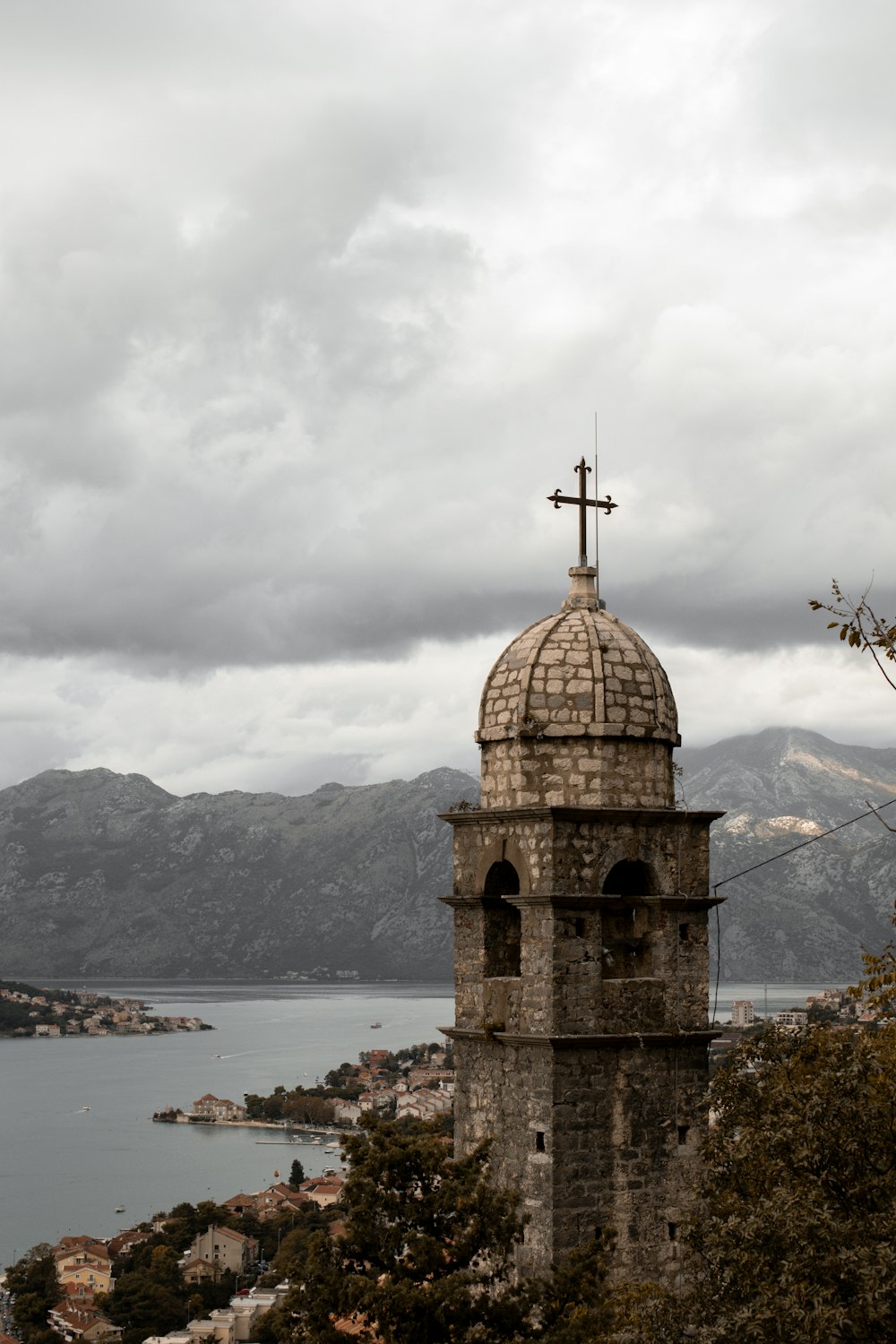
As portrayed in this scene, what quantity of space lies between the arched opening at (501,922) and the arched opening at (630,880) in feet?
2.69

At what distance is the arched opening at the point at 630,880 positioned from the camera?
44.9 feet

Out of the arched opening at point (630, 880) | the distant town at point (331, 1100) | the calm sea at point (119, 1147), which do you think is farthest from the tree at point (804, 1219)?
the distant town at point (331, 1100)

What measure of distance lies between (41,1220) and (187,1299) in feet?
128

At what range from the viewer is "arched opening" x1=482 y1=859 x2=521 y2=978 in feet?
45.9

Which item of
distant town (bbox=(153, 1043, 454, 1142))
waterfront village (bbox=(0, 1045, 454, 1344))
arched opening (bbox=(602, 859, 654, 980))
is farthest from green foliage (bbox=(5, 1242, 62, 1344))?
arched opening (bbox=(602, 859, 654, 980))

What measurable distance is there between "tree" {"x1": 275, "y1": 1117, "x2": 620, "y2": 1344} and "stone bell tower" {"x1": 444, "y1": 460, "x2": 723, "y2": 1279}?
819mm

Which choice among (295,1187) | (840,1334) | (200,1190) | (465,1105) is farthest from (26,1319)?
(840,1334)

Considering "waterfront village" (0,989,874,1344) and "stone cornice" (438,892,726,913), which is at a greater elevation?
"stone cornice" (438,892,726,913)

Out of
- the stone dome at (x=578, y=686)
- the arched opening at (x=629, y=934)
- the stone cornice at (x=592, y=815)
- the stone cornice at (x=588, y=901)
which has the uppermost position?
the stone dome at (x=578, y=686)

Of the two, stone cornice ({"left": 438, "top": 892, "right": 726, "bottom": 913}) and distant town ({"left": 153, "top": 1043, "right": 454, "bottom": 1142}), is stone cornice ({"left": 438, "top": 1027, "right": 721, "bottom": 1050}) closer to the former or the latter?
stone cornice ({"left": 438, "top": 892, "right": 726, "bottom": 913})

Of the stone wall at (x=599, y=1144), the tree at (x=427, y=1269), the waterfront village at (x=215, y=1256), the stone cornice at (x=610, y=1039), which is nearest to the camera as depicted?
the tree at (x=427, y=1269)

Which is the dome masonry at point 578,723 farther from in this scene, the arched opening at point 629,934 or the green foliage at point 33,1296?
the green foliage at point 33,1296

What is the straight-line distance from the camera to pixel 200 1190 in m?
114

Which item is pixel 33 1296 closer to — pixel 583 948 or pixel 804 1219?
pixel 583 948
